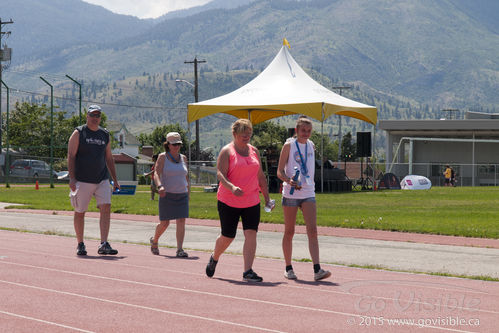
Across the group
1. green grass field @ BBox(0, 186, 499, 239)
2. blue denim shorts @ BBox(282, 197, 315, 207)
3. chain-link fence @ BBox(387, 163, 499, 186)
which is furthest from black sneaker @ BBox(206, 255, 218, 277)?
chain-link fence @ BBox(387, 163, 499, 186)

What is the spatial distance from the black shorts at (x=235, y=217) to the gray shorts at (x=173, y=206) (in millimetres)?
2590

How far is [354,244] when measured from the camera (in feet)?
44.1

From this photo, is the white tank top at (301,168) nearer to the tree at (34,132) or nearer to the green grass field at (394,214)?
the green grass field at (394,214)

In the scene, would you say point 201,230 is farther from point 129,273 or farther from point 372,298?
point 372,298

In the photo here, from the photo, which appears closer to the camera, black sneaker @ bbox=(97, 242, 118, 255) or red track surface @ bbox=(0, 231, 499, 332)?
red track surface @ bbox=(0, 231, 499, 332)

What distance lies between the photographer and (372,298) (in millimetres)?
7934

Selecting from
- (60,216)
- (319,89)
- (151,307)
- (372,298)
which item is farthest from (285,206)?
(319,89)

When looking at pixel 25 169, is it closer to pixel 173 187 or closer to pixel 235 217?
pixel 173 187

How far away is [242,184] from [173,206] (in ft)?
9.70

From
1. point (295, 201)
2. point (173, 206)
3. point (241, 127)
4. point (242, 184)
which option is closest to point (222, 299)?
point (242, 184)

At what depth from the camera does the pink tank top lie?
8.92 m

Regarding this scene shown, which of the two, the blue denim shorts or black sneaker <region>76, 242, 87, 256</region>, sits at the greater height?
the blue denim shorts

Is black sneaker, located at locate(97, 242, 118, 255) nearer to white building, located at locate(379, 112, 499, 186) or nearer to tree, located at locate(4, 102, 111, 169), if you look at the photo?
white building, located at locate(379, 112, 499, 186)

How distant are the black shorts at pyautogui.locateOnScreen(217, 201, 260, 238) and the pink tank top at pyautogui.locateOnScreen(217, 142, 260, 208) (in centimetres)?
6
